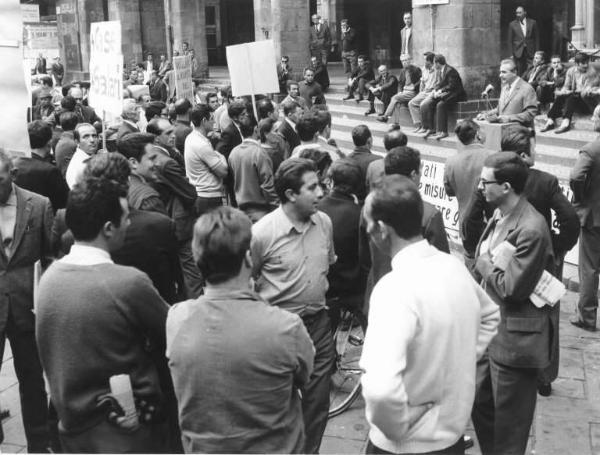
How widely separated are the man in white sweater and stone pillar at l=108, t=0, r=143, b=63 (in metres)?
31.4

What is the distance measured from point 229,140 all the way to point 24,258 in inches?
191

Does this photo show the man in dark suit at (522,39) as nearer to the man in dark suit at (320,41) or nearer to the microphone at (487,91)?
the microphone at (487,91)

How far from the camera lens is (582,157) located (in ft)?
22.3

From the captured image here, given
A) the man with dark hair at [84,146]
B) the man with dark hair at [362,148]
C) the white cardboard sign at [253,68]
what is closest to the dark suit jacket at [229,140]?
the white cardboard sign at [253,68]

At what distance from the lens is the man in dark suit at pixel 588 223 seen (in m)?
6.80

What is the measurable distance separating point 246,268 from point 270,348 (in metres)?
0.32

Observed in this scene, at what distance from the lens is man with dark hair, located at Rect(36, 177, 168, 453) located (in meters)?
3.22

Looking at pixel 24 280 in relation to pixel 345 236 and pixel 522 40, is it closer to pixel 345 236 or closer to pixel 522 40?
pixel 345 236

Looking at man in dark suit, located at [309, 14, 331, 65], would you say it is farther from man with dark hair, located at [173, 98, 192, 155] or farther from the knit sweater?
the knit sweater

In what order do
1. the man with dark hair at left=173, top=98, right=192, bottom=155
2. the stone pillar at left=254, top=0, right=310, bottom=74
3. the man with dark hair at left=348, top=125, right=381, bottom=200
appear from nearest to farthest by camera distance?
1. the man with dark hair at left=348, top=125, right=381, bottom=200
2. the man with dark hair at left=173, top=98, right=192, bottom=155
3. the stone pillar at left=254, top=0, right=310, bottom=74

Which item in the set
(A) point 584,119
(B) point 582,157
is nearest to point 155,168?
(B) point 582,157

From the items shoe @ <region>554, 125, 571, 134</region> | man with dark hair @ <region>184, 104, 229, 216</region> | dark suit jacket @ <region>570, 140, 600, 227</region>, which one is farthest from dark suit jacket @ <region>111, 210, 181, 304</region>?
shoe @ <region>554, 125, 571, 134</region>

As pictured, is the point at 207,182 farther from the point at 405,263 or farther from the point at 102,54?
the point at 405,263

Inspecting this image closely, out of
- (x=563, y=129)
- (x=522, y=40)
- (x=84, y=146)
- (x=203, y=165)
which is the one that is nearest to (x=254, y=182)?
(x=203, y=165)
